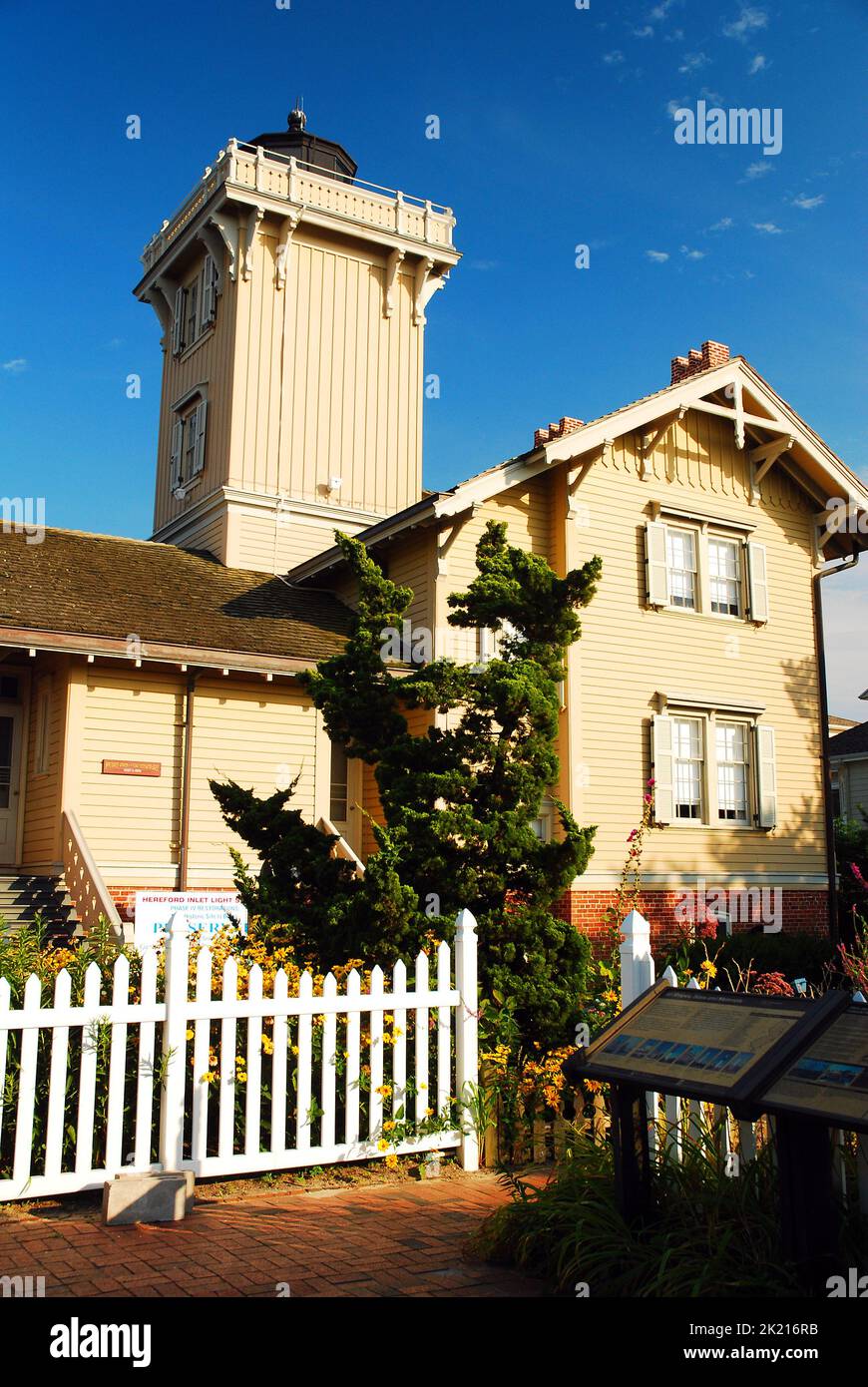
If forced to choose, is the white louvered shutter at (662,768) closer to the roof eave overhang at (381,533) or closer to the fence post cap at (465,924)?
the roof eave overhang at (381,533)

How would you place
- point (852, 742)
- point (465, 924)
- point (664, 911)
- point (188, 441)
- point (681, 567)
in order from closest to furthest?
point (465, 924), point (664, 911), point (681, 567), point (188, 441), point (852, 742)

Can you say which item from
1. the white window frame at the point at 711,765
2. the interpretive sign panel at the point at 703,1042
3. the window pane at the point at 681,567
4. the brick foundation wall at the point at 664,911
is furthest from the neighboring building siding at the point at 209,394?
the interpretive sign panel at the point at 703,1042

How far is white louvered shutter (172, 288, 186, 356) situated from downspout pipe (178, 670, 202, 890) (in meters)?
12.1

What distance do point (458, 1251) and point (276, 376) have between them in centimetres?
1891

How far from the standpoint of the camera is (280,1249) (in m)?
5.33

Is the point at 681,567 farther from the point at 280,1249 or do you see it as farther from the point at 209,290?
the point at 280,1249

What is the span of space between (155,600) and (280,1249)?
470 inches

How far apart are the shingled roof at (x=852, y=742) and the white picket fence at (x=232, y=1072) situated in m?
29.0

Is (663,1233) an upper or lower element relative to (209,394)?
lower

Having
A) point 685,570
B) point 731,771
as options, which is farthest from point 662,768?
point 685,570

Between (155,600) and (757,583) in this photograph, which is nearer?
(155,600)

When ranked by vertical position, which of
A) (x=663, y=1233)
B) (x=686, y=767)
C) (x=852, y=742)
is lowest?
(x=663, y=1233)

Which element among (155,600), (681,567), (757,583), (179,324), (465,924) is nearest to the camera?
(465,924)

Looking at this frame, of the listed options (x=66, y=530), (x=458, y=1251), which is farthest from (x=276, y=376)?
(x=458, y=1251)
